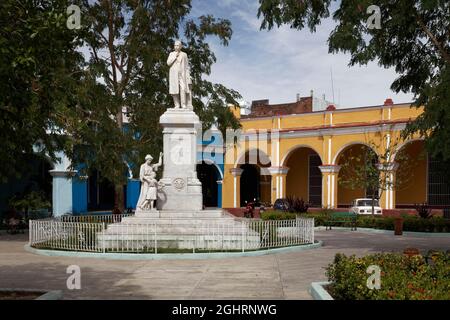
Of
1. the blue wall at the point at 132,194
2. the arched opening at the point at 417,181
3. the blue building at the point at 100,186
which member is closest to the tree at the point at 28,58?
the blue building at the point at 100,186

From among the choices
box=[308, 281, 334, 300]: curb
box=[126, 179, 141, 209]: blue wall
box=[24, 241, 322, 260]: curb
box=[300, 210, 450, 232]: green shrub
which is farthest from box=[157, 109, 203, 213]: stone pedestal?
box=[126, 179, 141, 209]: blue wall

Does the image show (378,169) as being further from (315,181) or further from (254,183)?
(254,183)

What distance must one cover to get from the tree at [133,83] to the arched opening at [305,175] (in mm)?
12636

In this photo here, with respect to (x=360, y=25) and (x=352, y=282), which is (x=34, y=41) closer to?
(x=352, y=282)

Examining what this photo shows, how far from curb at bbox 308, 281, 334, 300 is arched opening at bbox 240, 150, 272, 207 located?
29974 mm

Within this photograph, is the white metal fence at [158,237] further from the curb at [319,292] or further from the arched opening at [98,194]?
the arched opening at [98,194]

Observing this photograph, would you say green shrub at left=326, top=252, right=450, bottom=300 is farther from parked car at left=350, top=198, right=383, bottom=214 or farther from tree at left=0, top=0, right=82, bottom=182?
parked car at left=350, top=198, right=383, bottom=214

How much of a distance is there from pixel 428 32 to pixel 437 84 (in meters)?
1.67

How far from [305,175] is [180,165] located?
22.9m

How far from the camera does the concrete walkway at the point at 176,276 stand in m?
8.31

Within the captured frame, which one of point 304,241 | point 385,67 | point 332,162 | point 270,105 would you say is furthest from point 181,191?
point 270,105

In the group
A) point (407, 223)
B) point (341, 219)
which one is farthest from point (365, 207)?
point (407, 223)

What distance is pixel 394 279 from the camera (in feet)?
22.4
